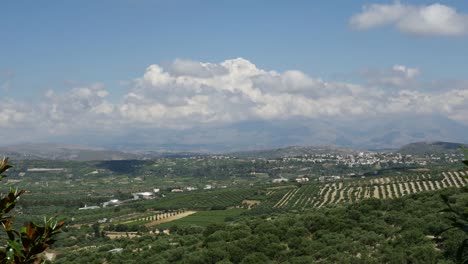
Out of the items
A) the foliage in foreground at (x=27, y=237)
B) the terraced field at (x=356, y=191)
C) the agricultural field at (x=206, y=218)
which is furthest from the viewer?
the terraced field at (x=356, y=191)

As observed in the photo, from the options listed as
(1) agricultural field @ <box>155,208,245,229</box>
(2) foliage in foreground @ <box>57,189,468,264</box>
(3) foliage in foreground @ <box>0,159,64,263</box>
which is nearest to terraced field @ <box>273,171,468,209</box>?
(1) agricultural field @ <box>155,208,245,229</box>

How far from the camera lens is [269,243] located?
3328 centimetres

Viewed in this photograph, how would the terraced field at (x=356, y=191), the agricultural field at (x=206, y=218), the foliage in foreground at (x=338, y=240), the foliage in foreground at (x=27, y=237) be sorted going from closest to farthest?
the foliage in foreground at (x=27, y=237) < the foliage in foreground at (x=338, y=240) < the agricultural field at (x=206, y=218) < the terraced field at (x=356, y=191)

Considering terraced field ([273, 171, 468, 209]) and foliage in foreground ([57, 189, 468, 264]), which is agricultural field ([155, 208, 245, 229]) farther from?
foliage in foreground ([57, 189, 468, 264])

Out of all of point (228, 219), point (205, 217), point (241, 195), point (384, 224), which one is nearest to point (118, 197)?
point (241, 195)

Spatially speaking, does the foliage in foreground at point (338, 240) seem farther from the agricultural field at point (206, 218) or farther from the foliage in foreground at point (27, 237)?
the agricultural field at point (206, 218)

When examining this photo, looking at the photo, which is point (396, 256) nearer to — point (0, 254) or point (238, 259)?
point (238, 259)

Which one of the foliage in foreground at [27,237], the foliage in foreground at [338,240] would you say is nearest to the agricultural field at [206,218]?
the foliage in foreground at [338,240]

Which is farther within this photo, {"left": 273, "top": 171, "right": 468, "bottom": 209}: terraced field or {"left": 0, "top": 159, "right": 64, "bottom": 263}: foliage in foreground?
{"left": 273, "top": 171, "right": 468, "bottom": 209}: terraced field

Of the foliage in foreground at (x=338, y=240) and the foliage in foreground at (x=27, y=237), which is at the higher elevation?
the foliage in foreground at (x=27, y=237)

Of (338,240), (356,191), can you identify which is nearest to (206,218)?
(356,191)

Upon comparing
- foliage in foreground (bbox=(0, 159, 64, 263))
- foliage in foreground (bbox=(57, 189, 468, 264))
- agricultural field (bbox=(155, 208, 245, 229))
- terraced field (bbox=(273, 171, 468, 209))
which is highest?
foliage in foreground (bbox=(0, 159, 64, 263))

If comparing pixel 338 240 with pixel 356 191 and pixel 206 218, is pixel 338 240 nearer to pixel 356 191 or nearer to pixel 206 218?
pixel 206 218

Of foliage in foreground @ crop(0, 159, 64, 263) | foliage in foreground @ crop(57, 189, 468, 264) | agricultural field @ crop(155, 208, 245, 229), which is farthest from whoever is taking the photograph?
agricultural field @ crop(155, 208, 245, 229)
